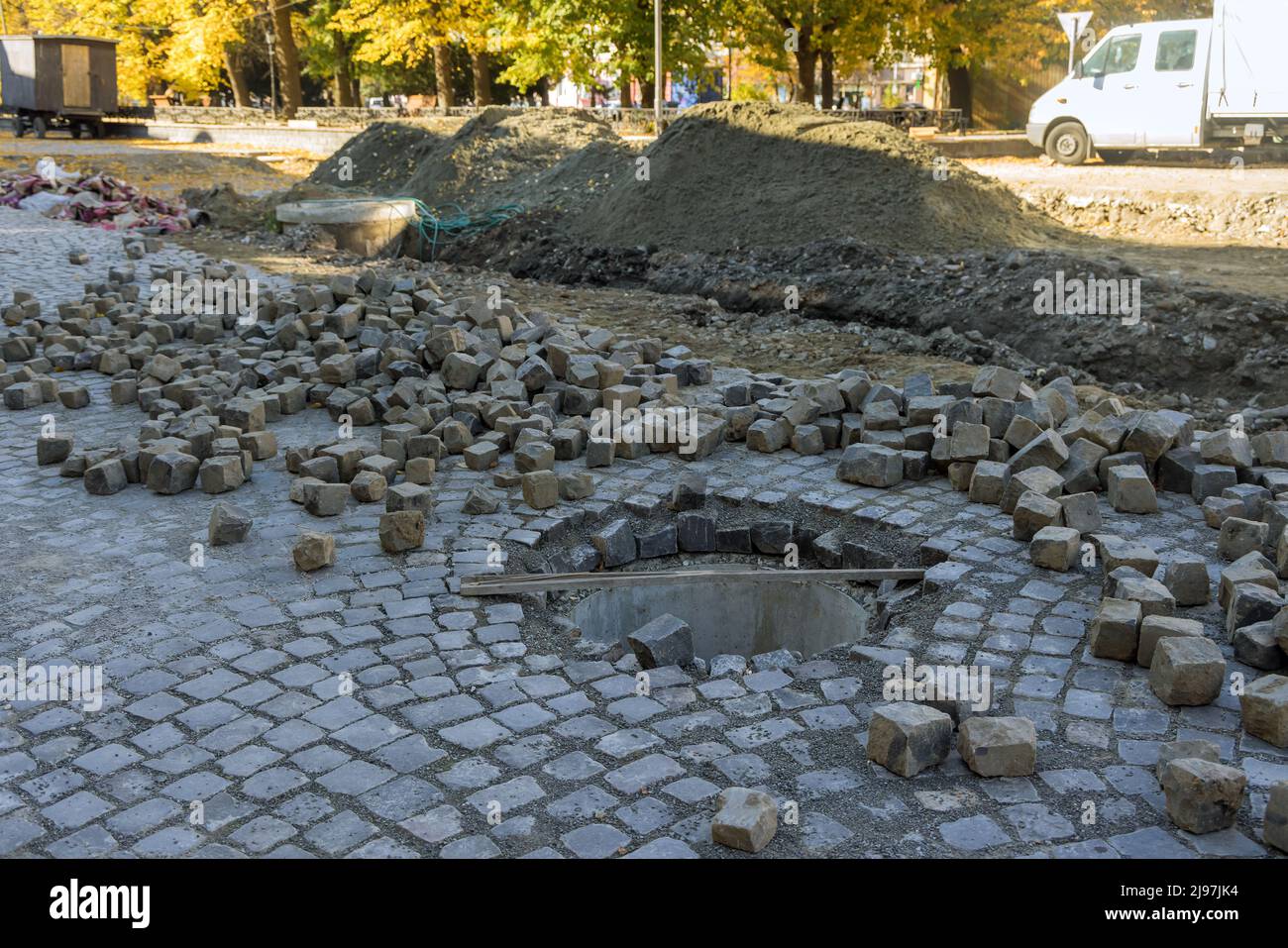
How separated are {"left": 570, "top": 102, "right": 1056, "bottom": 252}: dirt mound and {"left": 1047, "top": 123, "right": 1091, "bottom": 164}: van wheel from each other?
295 inches

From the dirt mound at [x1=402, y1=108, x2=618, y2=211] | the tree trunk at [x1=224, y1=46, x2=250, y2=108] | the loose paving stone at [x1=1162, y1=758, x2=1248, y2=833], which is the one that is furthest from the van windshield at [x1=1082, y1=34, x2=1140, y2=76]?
the tree trunk at [x1=224, y1=46, x2=250, y2=108]

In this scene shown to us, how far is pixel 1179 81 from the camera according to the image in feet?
68.5

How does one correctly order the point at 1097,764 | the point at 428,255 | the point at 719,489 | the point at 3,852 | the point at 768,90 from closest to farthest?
the point at 3,852 → the point at 1097,764 → the point at 719,489 → the point at 428,255 → the point at 768,90

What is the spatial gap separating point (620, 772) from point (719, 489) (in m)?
3.06

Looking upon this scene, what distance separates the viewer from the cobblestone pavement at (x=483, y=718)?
3670 millimetres

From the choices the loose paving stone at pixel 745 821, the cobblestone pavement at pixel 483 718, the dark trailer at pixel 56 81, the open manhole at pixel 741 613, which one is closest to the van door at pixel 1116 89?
the cobblestone pavement at pixel 483 718

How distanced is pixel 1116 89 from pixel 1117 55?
595mm

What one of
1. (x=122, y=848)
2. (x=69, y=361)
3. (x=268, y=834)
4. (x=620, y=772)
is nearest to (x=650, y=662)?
(x=620, y=772)

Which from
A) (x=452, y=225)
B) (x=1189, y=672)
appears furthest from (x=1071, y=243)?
(x=1189, y=672)

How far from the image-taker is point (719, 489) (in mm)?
6855

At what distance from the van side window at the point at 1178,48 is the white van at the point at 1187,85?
2 centimetres

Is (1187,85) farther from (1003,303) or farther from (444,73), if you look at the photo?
(444,73)

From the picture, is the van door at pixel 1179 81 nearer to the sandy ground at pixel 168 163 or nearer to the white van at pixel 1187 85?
the white van at pixel 1187 85

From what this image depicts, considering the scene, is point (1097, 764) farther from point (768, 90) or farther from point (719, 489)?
point (768, 90)
